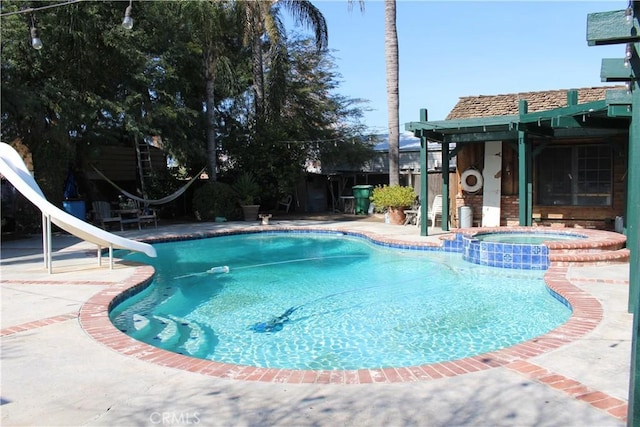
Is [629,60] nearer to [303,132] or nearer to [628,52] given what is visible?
[628,52]

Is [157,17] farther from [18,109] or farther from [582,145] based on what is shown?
[582,145]

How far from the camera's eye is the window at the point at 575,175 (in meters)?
11.8

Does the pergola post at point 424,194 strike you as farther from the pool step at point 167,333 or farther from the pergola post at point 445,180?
the pool step at point 167,333

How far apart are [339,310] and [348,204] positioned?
13.3 meters

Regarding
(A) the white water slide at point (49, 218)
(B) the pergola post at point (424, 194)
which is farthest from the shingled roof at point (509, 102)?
(A) the white water slide at point (49, 218)

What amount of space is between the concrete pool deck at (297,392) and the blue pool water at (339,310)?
4.01 ft

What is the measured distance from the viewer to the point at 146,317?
5.80 meters

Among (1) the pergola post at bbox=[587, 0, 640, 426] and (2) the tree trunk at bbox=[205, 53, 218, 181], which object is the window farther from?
(2) the tree trunk at bbox=[205, 53, 218, 181]

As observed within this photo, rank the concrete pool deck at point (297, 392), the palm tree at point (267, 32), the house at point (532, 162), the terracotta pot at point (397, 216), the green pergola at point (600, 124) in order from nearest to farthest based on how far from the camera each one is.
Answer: the concrete pool deck at point (297, 392)
the green pergola at point (600, 124)
the house at point (532, 162)
the terracotta pot at point (397, 216)
the palm tree at point (267, 32)

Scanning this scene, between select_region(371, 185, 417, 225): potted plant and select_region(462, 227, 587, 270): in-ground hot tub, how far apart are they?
4120mm

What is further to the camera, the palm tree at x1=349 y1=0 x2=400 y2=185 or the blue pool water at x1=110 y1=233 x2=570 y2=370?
the palm tree at x1=349 y1=0 x2=400 y2=185

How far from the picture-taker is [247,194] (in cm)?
1600

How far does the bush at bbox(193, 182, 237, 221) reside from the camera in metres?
15.7

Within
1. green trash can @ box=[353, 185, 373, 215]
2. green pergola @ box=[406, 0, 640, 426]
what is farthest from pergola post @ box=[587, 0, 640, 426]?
green trash can @ box=[353, 185, 373, 215]
